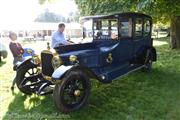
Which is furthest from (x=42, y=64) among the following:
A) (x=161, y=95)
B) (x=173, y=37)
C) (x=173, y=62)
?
(x=173, y=37)

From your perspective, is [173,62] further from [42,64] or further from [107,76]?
[42,64]

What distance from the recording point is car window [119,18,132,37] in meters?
7.92

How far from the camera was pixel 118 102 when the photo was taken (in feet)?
21.8

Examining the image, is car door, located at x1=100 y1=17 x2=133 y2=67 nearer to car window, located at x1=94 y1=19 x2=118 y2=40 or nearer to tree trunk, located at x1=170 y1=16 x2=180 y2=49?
car window, located at x1=94 y1=19 x2=118 y2=40

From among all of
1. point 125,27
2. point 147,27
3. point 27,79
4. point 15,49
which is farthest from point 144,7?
point 27,79

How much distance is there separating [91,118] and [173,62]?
285 inches

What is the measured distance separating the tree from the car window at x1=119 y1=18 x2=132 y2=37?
0.92 meters

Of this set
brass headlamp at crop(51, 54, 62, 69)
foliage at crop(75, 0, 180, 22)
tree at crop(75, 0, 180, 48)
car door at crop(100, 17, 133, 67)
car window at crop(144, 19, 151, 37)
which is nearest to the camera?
→ brass headlamp at crop(51, 54, 62, 69)

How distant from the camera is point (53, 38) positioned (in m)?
8.22

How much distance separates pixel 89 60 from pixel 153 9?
19.2 ft

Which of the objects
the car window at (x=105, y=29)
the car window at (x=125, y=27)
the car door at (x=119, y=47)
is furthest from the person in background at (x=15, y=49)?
the car window at (x=125, y=27)

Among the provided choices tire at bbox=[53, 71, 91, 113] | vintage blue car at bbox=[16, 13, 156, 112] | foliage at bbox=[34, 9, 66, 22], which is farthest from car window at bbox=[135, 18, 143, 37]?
foliage at bbox=[34, 9, 66, 22]

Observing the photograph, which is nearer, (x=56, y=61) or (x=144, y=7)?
(x=56, y=61)

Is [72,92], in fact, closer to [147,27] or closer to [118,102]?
[118,102]
